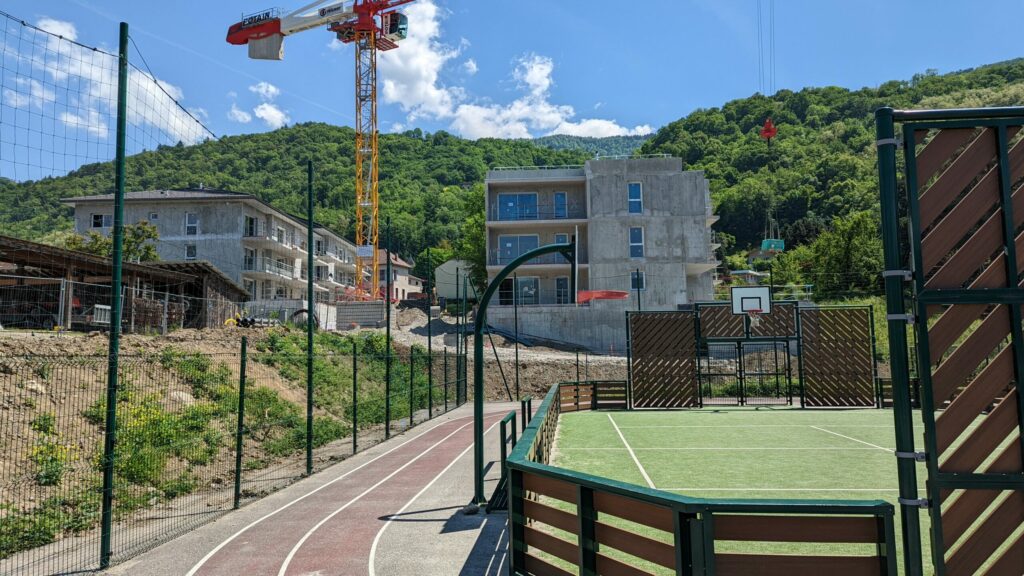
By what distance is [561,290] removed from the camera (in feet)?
169

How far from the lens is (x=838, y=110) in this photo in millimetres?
110125

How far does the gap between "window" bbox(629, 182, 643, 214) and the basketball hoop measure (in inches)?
888

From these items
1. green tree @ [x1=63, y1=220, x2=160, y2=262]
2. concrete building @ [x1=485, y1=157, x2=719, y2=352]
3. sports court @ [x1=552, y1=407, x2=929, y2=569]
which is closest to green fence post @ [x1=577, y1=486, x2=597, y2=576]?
sports court @ [x1=552, y1=407, x2=929, y2=569]

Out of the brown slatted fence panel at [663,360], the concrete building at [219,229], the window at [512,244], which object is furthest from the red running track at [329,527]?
the window at [512,244]

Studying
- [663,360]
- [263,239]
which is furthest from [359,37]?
[663,360]

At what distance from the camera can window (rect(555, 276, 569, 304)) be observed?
167ft

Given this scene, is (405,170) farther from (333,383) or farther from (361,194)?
(333,383)

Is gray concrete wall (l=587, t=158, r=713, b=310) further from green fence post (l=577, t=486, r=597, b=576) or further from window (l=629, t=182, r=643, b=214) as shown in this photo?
green fence post (l=577, t=486, r=597, b=576)

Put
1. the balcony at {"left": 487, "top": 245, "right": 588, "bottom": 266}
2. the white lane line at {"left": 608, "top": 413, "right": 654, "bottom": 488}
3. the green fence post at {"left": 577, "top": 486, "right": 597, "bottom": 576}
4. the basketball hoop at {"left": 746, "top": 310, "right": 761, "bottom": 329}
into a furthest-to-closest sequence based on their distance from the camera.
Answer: the balcony at {"left": 487, "top": 245, "right": 588, "bottom": 266}
the basketball hoop at {"left": 746, "top": 310, "right": 761, "bottom": 329}
the white lane line at {"left": 608, "top": 413, "right": 654, "bottom": 488}
the green fence post at {"left": 577, "top": 486, "right": 597, "bottom": 576}

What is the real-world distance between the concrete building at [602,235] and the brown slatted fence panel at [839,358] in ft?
64.6

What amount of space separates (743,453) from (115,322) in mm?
12660

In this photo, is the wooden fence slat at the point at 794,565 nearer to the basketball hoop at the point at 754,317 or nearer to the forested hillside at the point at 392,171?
the forested hillside at the point at 392,171

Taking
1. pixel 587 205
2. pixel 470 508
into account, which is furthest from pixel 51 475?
pixel 587 205

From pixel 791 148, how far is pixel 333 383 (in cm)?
9463
